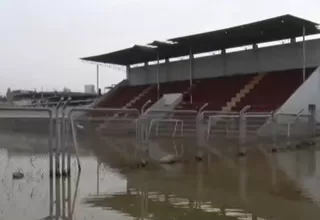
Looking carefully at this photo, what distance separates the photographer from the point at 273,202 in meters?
6.16

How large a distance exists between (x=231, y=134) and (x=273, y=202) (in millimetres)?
7224

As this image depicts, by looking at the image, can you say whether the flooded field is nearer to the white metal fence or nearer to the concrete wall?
the white metal fence

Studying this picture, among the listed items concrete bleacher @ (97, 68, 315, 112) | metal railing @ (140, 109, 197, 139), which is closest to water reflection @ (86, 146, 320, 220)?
metal railing @ (140, 109, 197, 139)

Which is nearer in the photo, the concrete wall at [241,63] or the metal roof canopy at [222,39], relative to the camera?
the metal roof canopy at [222,39]

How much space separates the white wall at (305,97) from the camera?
2398 centimetres

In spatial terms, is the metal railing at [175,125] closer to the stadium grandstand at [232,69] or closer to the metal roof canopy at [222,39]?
the stadium grandstand at [232,69]

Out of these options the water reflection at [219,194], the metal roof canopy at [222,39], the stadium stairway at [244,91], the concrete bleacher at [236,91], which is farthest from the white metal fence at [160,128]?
the metal roof canopy at [222,39]

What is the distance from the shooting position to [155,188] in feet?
23.7

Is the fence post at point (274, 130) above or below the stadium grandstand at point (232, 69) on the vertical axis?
below

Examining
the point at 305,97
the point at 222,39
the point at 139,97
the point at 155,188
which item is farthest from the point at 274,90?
the point at 155,188

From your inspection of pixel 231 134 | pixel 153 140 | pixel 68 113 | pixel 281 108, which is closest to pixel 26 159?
pixel 68 113

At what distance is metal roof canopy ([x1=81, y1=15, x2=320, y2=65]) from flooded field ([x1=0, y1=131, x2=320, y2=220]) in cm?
1783

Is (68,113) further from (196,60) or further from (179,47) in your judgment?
(196,60)

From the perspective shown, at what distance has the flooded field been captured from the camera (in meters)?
5.46
